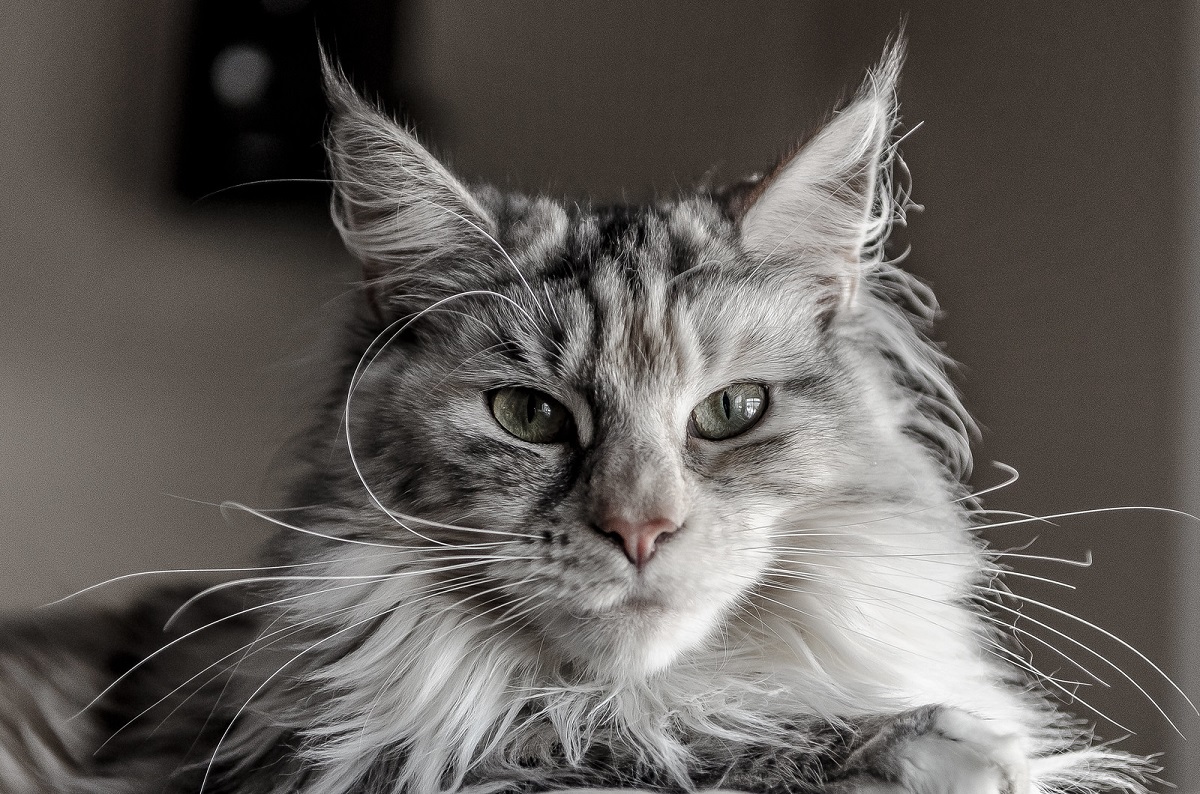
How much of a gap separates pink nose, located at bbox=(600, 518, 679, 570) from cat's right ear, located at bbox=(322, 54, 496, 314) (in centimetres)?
44

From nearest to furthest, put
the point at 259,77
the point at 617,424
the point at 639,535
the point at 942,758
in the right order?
1. the point at 942,758
2. the point at 639,535
3. the point at 617,424
4. the point at 259,77

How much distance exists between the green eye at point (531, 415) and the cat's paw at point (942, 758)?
466mm

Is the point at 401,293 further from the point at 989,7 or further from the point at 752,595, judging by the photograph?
the point at 989,7

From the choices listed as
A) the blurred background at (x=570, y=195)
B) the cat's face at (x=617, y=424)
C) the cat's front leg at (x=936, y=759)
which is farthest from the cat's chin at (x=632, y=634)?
the blurred background at (x=570, y=195)

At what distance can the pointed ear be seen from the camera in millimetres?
1145

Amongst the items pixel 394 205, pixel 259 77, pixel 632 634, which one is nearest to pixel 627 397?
pixel 632 634

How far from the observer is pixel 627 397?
1.03 meters

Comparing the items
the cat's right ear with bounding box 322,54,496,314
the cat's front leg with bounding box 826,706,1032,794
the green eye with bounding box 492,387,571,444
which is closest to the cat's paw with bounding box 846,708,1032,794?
the cat's front leg with bounding box 826,706,1032,794

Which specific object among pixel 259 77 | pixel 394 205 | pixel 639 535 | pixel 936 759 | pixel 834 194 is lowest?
pixel 936 759

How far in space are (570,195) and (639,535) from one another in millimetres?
940

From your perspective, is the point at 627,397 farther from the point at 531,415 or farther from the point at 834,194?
the point at 834,194

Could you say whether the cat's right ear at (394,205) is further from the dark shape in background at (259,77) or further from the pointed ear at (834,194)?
the dark shape in background at (259,77)

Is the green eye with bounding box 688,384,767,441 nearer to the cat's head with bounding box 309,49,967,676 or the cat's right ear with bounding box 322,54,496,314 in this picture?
the cat's head with bounding box 309,49,967,676

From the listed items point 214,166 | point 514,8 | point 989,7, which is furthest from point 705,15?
point 214,166
